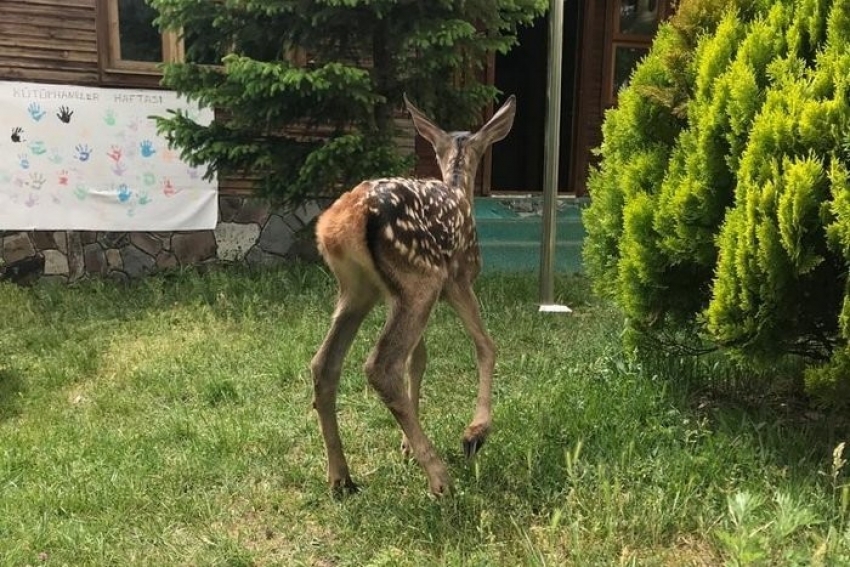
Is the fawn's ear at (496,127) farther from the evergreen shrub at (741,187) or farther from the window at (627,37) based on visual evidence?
the window at (627,37)

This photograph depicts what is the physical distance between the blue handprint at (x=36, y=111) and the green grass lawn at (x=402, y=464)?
3.24m

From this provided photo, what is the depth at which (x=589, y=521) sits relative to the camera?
2.90m

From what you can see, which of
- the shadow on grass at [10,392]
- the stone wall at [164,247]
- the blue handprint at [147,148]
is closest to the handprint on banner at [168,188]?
the blue handprint at [147,148]

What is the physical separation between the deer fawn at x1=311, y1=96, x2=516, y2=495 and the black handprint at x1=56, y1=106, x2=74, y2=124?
5.95m

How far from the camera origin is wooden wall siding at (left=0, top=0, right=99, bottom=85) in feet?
25.9

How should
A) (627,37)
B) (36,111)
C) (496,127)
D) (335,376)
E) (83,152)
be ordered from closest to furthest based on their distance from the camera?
(335,376)
(496,127)
(36,111)
(83,152)
(627,37)

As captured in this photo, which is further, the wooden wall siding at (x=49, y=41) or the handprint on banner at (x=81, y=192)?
the handprint on banner at (x=81, y=192)

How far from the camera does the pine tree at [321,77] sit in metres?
6.74

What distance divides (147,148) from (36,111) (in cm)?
112

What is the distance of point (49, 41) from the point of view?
26.4ft

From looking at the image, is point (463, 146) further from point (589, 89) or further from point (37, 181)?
point (589, 89)

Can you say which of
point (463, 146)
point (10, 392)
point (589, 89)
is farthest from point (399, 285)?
point (589, 89)

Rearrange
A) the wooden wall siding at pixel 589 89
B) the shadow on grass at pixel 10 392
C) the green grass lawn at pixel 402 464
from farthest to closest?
the wooden wall siding at pixel 589 89 → the shadow on grass at pixel 10 392 → the green grass lawn at pixel 402 464

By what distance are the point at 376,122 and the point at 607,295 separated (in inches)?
145
